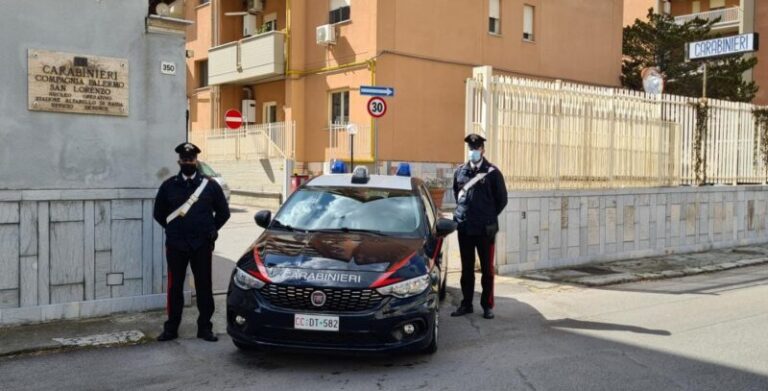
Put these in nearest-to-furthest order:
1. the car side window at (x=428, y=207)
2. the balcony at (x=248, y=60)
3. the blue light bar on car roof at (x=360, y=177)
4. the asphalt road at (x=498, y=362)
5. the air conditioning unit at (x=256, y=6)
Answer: the asphalt road at (x=498, y=362) < the car side window at (x=428, y=207) < the blue light bar on car roof at (x=360, y=177) < the balcony at (x=248, y=60) < the air conditioning unit at (x=256, y=6)

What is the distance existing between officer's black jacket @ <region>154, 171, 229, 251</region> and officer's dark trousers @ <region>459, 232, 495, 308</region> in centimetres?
289

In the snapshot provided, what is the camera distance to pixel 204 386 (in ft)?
17.2

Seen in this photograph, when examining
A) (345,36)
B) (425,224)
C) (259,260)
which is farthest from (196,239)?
(345,36)

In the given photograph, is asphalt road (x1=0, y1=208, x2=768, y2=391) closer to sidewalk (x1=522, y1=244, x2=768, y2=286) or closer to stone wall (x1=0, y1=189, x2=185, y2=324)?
stone wall (x1=0, y1=189, x2=185, y2=324)

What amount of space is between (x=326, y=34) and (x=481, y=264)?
17.0 metres

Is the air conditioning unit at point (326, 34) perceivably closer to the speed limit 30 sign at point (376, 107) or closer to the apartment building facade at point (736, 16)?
the speed limit 30 sign at point (376, 107)

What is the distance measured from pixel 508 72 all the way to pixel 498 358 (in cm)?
2112

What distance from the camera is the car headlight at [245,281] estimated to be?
18.4 ft

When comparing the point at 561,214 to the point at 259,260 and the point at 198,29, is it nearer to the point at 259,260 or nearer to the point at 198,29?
the point at 259,260

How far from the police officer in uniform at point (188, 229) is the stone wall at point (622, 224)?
537cm

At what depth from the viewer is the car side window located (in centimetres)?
711

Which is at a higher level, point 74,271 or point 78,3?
point 78,3

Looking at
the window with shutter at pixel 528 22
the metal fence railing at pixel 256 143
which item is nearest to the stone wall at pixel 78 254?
the metal fence railing at pixel 256 143

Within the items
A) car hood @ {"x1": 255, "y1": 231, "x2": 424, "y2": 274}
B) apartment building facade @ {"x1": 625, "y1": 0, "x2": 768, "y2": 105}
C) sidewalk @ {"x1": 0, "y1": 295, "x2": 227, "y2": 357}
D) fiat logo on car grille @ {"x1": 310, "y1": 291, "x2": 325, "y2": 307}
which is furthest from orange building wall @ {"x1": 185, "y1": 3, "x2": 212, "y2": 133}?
fiat logo on car grille @ {"x1": 310, "y1": 291, "x2": 325, "y2": 307}
